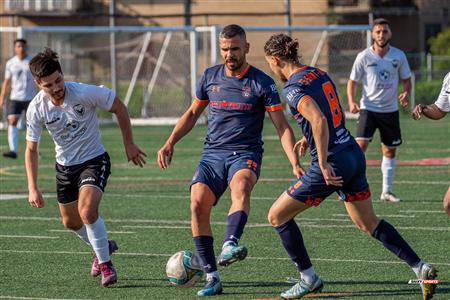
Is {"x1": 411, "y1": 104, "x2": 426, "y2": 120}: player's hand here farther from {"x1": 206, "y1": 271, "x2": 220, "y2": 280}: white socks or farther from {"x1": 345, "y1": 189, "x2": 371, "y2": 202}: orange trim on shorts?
{"x1": 206, "y1": 271, "x2": 220, "y2": 280}: white socks

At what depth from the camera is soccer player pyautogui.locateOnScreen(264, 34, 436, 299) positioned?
815 cm

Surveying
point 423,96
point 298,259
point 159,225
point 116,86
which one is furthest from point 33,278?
point 423,96

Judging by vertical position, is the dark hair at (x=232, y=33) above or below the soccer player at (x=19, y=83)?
above

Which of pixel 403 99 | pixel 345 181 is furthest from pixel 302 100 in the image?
pixel 403 99

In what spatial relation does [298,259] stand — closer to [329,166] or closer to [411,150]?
[329,166]

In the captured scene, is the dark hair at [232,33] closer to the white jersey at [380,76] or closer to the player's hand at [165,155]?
the player's hand at [165,155]

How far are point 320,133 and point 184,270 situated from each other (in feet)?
4.65

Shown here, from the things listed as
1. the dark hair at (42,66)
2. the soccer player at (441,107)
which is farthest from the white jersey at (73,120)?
the soccer player at (441,107)

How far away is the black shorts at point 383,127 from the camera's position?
14.3 metres

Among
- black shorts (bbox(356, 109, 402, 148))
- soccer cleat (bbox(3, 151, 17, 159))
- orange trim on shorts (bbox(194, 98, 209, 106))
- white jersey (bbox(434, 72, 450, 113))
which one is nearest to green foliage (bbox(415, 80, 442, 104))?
soccer cleat (bbox(3, 151, 17, 159))

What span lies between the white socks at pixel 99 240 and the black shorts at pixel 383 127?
19.1ft

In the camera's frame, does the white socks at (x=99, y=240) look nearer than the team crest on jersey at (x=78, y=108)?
Yes

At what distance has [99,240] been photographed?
910 centimetres

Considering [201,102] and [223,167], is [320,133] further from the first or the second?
[201,102]
